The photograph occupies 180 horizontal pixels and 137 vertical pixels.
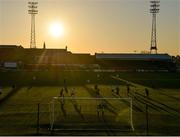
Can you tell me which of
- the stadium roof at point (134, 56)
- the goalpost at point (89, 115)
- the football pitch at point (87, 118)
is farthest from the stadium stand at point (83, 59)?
the goalpost at point (89, 115)

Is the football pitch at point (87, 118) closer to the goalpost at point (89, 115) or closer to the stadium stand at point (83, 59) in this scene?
the goalpost at point (89, 115)

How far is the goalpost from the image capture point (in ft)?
68.2

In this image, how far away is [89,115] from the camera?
24.7 m

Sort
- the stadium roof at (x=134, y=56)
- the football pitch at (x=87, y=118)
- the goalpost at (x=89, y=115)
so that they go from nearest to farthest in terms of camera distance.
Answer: the football pitch at (x=87, y=118), the goalpost at (x=89, y=115), the stadium roof at (x=134, y=56)

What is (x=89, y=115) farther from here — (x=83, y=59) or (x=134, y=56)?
(x=134, y=56)

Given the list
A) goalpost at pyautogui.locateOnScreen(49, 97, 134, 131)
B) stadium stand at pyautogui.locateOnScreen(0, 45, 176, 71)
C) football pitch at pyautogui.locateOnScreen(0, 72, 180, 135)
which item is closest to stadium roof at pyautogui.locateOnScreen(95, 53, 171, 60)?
stadium stand at pyautogui.locateOnScreen(0, 45, 176, 71)

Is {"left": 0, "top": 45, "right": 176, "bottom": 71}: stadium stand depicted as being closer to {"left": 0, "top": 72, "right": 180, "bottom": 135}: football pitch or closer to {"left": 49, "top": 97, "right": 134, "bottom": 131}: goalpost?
{"left": 0, "top": 72, "right": 180, "bottom": 135}: football pitch

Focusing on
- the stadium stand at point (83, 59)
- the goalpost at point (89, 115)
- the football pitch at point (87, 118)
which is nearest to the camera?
the football pitch at point (87, 118)

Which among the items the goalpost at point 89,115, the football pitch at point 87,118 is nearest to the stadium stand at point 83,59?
the football pitch at point 87,118

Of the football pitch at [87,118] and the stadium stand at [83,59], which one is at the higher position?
the stadium stand at [83,59]

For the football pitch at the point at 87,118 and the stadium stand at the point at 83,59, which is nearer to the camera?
the football pitch at the point at 87,118

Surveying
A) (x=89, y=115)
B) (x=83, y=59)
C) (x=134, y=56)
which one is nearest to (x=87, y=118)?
(x=89, y=115)

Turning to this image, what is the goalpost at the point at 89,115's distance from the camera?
818 inches

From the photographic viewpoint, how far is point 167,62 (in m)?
110
